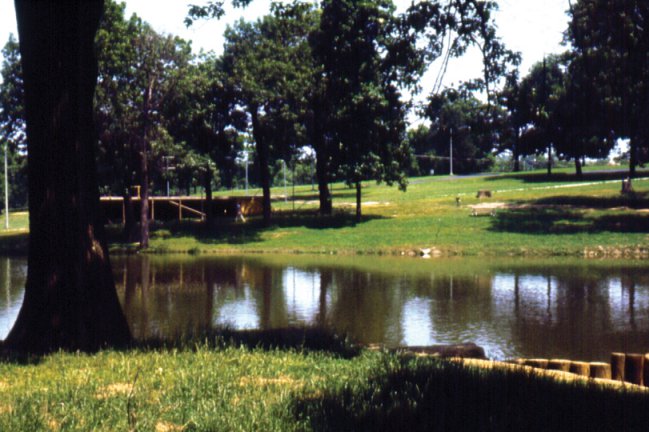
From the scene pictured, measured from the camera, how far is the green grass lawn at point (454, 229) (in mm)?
34875

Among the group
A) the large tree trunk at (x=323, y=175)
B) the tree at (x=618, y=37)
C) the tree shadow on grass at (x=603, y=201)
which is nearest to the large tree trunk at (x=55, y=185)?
the tree at (x=618, y=37)

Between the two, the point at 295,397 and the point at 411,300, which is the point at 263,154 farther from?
the point at 295,397

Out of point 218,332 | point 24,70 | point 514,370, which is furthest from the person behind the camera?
point 218,332

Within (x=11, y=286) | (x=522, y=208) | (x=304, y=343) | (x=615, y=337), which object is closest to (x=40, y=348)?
(x=304, y=343)

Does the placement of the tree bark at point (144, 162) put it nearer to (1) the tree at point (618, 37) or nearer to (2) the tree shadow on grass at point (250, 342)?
(1) the tree at point (618, 37)

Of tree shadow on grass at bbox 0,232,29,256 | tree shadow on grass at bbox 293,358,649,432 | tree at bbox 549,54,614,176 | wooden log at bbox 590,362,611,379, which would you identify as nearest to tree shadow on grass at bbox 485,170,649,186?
tree at bbox 549,54,614,176

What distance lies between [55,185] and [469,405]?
5684mm

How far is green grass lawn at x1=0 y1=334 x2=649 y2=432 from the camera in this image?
5117mm

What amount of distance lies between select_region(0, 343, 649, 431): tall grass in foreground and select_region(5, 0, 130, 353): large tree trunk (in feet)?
4.76

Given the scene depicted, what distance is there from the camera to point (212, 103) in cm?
4200

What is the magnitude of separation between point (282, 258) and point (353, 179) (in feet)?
30.0

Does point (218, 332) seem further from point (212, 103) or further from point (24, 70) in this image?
point (212, 103)

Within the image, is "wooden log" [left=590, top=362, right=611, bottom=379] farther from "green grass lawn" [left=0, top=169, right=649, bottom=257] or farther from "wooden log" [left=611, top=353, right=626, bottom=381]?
"green grass lawn" [left=0, top=169, right=649, bottom=257]

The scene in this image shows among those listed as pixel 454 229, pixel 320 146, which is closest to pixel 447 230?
pixel 454 229
